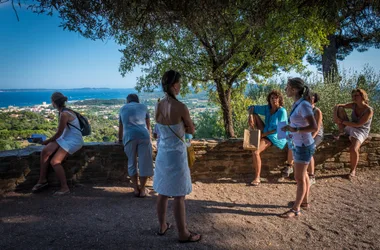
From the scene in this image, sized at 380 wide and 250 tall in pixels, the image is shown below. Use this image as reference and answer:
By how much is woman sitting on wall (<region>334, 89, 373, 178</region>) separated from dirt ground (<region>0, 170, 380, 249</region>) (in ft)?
2.40

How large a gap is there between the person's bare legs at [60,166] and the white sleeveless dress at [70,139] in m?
0.09

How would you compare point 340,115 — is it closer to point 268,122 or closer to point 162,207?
point 268,122

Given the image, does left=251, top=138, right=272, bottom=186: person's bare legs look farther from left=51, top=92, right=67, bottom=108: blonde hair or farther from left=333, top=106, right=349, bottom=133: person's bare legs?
left=51, top=92, right=67, bottom=108: blonde hair

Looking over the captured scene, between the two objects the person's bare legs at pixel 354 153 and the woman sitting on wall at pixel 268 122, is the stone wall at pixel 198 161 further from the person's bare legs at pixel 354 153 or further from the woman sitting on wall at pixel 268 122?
the woman sitting on wall at pixel 268 122

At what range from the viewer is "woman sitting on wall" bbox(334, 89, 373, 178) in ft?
17.1

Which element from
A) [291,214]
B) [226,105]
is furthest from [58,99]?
[226,105]

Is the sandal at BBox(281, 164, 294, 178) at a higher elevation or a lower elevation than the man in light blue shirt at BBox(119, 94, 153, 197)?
lower

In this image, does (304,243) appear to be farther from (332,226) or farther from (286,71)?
(286,71)

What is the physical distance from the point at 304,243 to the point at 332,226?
701 millimetres

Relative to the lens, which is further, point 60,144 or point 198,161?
point 198,161

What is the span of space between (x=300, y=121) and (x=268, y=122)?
5.32 ft

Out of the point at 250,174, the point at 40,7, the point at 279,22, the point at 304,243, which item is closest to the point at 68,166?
the point at 40,7

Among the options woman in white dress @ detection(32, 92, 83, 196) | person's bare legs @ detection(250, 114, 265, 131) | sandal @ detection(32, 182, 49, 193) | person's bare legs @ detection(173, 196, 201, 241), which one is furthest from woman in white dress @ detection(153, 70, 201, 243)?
person's bare legs @ detection(250, 114, 265, 131)

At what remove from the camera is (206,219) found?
12.0 feet
